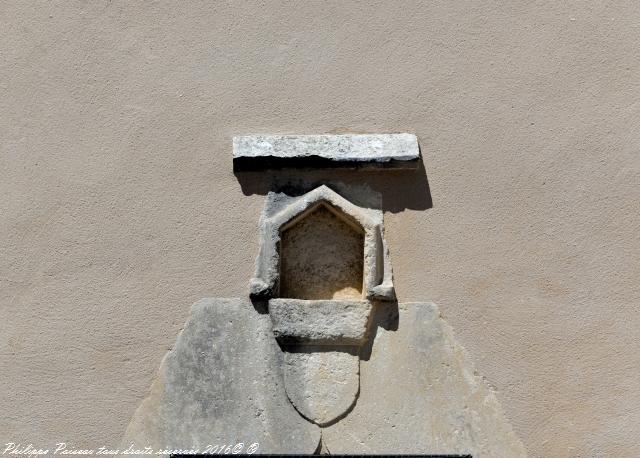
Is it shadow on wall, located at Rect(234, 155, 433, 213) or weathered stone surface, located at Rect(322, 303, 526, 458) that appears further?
shadow on wall, located at Rect(234, 155, 433, 213)

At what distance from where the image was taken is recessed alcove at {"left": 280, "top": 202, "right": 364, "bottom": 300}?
2971 millimetres

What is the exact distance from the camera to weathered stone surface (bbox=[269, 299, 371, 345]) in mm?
2812

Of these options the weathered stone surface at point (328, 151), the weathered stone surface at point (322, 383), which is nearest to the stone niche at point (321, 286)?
the weathered stone surface at point (322, 383)

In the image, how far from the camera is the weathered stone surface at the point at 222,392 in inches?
110

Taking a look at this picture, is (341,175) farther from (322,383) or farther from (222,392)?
(222,392)

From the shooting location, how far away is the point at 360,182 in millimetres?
2930

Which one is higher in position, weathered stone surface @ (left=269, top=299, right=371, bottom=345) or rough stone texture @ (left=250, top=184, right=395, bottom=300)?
rough stone texture @ (left=250, top=184, right=395, bottom=300)

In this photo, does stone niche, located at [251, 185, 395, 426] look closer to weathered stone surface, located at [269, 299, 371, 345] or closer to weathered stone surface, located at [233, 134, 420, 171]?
weathered stone surface, located at [269, 299, 371, 345]

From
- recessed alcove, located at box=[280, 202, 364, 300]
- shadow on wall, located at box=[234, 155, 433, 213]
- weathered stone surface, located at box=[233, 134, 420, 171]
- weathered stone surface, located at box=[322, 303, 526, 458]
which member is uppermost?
weathered stone surface, located at box=[233, 134, 420, 171]

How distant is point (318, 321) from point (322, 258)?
0.28 meters

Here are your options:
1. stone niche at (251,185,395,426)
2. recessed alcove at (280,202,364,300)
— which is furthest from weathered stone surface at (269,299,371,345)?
recessed alcove at (280,202,364,300)

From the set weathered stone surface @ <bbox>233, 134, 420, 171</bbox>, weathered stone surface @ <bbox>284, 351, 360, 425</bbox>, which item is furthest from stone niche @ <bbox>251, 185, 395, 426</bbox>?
weathered stone surface @ <bbox>233, 134, 420, 171</bbox>

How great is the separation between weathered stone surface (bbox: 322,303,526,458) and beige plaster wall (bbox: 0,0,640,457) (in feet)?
0.24

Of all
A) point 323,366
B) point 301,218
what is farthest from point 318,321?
point 301,218
